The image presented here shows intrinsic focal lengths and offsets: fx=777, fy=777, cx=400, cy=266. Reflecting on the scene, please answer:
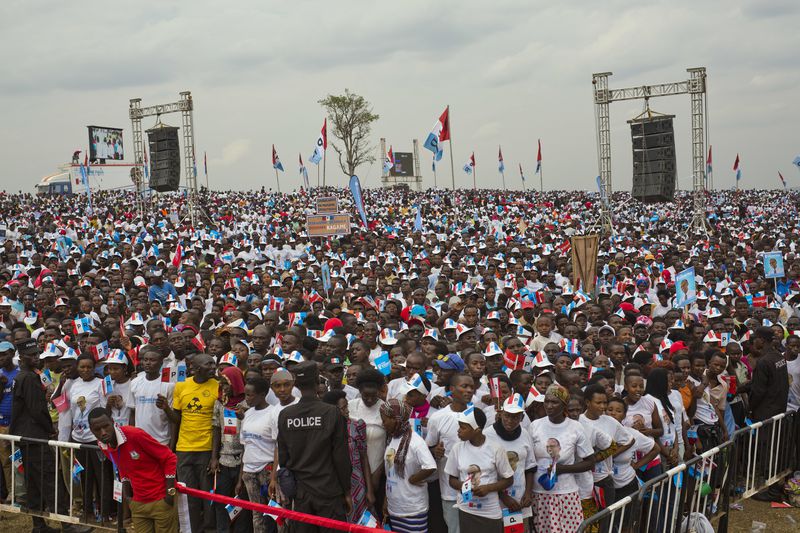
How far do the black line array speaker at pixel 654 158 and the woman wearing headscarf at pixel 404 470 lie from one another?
75.8 ft

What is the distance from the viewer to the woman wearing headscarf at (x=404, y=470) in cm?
Result: 547

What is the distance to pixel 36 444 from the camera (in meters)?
7.11

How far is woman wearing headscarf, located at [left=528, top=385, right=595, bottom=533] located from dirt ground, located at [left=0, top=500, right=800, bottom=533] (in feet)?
9.38

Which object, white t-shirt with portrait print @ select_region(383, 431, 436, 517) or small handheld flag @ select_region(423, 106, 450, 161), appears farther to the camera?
small handheld flag @ select_region(423, 106, 450, 161)

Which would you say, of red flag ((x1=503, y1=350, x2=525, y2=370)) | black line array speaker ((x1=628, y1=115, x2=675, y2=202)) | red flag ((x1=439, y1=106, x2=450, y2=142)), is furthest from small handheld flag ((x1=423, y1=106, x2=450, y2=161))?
red flag ((x1=503, y1=350, x2=525, y2=370))

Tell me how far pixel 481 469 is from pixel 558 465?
0.72 meters

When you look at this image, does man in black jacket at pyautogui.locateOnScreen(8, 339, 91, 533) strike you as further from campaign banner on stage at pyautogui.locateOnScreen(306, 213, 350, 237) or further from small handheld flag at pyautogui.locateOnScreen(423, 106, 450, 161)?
small handheld flag at pyautogui.locateOnScreen(423, 106, 450, 161)

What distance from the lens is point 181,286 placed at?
15406 millimetres

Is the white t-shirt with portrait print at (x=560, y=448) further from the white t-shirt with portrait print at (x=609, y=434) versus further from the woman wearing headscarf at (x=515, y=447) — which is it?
the white t-shirt with portrait print at (x=609, y=434)

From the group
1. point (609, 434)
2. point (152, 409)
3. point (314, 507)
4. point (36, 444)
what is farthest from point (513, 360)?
point (36, 444)

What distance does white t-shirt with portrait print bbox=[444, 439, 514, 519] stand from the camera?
5211mm

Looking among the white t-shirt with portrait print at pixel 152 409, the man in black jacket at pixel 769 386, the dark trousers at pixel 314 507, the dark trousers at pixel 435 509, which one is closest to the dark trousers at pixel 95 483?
the white t-shirt with portrait print at pixel 152 409

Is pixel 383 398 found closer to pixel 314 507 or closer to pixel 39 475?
pixel 314 507

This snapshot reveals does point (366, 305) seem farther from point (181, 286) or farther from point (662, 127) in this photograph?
point (662, 127)
